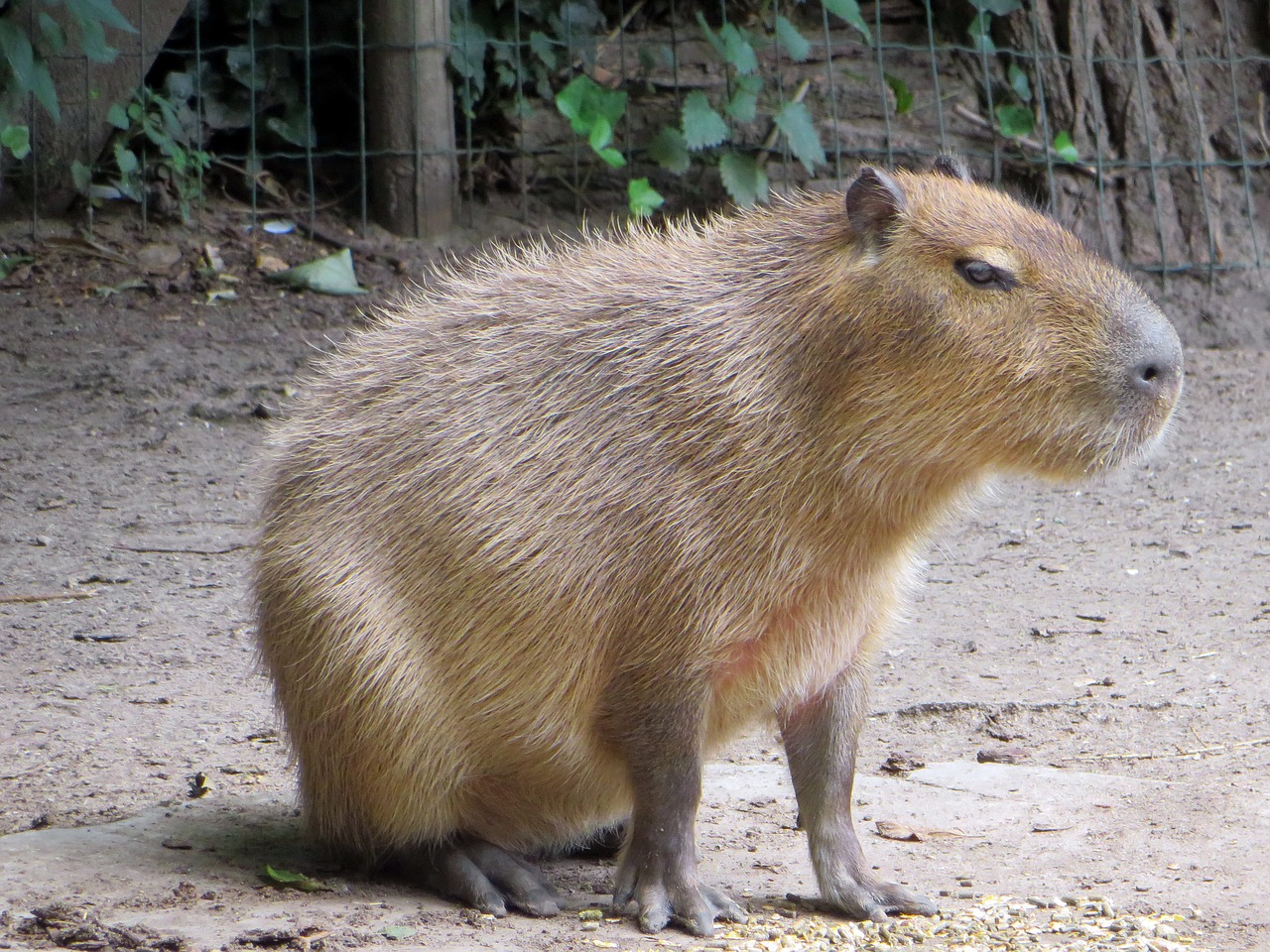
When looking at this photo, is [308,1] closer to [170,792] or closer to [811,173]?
[811,173]

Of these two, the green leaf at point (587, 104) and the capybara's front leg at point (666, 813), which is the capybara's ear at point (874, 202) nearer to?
the capybara's front leg at point (666, 813)

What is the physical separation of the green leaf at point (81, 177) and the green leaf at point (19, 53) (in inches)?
32.4

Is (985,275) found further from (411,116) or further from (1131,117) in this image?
(1131,117)

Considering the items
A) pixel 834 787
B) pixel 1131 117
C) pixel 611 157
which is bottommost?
pixel 834 787

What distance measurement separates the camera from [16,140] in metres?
6.90

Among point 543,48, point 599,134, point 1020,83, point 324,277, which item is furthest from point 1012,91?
point 324,277

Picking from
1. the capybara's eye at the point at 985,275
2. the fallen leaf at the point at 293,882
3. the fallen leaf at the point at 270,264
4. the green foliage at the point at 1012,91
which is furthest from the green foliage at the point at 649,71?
the fallen leaf at the point at 293,882

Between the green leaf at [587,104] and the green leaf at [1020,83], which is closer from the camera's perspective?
the green leaf at [587,104]

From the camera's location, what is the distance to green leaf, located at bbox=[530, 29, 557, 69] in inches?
303

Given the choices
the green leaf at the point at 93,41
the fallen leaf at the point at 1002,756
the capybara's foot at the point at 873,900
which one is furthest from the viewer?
the green leaf at the point at 93,41

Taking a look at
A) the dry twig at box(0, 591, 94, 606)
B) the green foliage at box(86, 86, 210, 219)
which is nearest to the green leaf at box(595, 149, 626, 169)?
the green foliage at box(86, 86, 210, 219)

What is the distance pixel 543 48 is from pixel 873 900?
18.2 ft

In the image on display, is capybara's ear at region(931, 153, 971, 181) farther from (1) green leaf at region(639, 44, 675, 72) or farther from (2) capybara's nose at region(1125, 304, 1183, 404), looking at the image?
(1) green leaf at region(639, 44, 675, 72)

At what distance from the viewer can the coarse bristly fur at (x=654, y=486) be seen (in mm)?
2895
